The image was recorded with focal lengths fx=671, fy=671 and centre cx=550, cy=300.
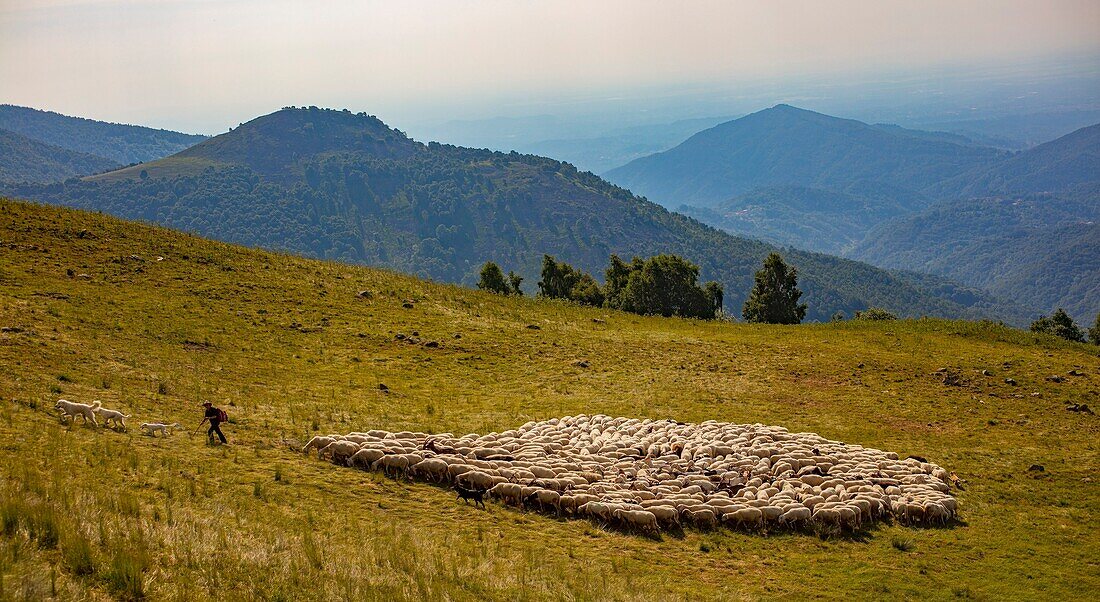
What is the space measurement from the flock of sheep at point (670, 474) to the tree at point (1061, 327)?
36.6m

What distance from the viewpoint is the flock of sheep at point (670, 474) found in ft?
50.0

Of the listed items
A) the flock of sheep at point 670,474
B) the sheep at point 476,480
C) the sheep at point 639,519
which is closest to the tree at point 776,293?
the flock of sheep at point 670,474

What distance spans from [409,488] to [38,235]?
28018 mm

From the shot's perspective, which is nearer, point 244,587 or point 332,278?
point 244,587

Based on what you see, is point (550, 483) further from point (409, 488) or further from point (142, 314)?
point (142, 314)

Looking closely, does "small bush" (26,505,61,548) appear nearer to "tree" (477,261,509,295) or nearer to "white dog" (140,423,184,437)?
"white dog" (140,423,184,437)

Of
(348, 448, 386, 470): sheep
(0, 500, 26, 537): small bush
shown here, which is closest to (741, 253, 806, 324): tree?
(348, 448, 386, 470): sheep

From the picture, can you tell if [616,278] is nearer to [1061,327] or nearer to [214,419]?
A: [1061,327]

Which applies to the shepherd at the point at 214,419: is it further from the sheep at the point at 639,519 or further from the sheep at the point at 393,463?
the sheep at the point at 639,519

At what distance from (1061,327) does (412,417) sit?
5148 cm

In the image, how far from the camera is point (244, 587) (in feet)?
30.7

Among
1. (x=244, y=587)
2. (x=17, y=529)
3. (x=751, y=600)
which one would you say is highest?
(x=17, y=529)

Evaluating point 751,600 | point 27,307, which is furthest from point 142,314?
point 751,600

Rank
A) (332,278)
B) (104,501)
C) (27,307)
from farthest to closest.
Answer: (332,278) → (27,307) → (104,501)
